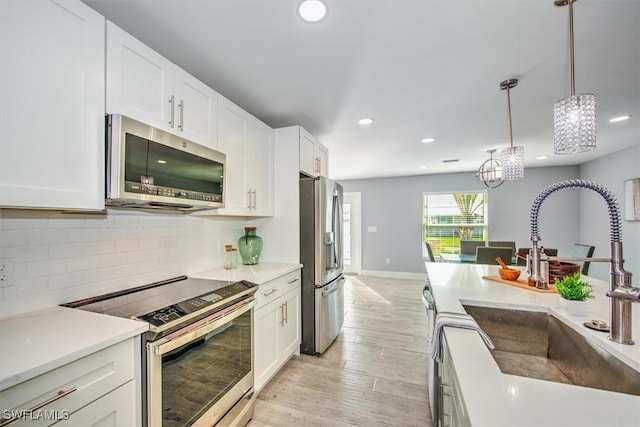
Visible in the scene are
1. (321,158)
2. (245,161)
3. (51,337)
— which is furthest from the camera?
(321,158)

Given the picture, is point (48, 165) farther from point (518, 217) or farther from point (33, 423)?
point (518, 217)

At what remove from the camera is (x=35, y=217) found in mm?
1309

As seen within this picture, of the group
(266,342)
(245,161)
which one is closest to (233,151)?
(245,161)

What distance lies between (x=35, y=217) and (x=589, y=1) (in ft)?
9.47


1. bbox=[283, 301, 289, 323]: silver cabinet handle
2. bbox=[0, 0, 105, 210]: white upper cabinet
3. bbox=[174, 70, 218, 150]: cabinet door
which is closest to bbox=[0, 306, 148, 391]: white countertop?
bbox=[0, 0, 105, 210]: white upper cabinet

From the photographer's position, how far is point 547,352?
1301 millimetres

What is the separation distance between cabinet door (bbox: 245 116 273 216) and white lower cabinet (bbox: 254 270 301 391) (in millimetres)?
713

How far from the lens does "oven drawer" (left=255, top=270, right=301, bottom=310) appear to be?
2018mm

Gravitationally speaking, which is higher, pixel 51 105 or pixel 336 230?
pixel 51 105

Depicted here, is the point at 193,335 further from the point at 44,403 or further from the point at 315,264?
the point at 315,264

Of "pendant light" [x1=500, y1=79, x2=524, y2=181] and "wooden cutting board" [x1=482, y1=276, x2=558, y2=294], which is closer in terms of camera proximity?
"wooden cutting board" [x1=482, y1=276, x2=558, y2=294]

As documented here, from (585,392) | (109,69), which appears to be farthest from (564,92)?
(109,69)

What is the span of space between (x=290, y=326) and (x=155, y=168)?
1.76 metres

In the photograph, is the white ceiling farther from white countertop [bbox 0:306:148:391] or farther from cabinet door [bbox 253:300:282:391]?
cabinet door [bbox 253:300:282:391]
